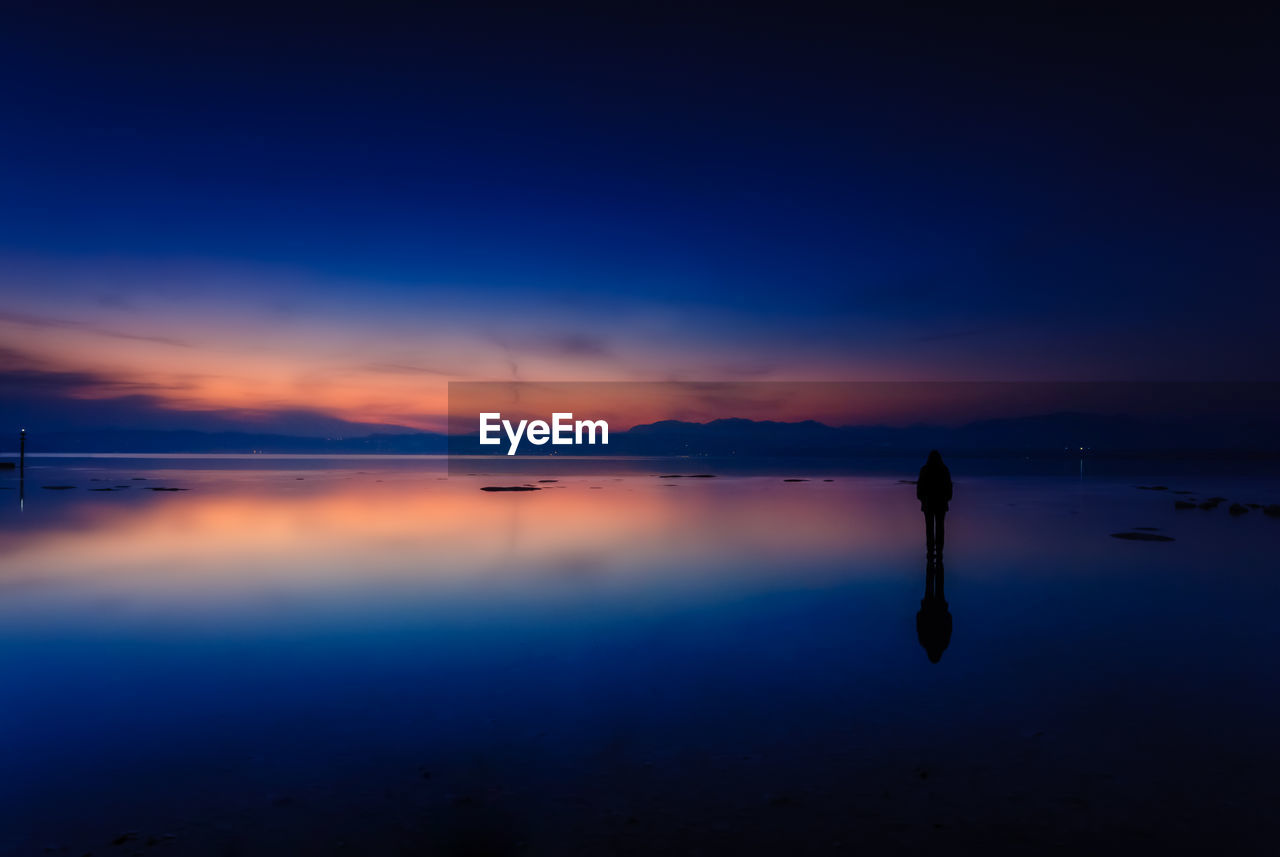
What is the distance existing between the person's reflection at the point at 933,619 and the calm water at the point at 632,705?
256 mm

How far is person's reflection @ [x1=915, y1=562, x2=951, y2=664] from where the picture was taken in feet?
41.3

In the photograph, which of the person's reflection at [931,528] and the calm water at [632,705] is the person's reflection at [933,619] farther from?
the calm water at [632,705]

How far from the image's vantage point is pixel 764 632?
13.8m

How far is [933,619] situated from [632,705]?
26.3 feet

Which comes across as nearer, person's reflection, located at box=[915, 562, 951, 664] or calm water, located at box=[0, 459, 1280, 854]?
calm water, located at box=[0, 459, 1280, 854]

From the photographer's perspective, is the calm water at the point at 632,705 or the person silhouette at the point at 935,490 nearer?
the calm water at the point at 632,705

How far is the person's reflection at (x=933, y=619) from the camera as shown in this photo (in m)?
12.6

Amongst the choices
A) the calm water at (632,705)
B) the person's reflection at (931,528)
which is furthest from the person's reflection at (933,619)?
the calm water at (632,705)

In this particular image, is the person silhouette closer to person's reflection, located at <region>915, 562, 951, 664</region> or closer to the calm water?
person's reflection, located at <region>915, 562, 951, 664</region>

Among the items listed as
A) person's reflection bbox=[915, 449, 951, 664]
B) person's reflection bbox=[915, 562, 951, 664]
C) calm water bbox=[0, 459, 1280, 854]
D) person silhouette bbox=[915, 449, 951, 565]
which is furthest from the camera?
person silhouette bbox=[915, 449, 951, 565]

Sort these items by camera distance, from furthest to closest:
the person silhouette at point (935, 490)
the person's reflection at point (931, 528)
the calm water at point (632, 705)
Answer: the person silhouette at point (935, 490) < the person's reflection at point (931, 528) < the calm water at point (632, 705)

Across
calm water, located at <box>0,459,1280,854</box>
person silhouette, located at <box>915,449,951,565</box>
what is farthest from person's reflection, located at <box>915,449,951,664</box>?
calm water, located at <box>0,459,1280,854</box>

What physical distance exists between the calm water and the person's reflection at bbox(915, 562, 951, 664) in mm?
Result: 256

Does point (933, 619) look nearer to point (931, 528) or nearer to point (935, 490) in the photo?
point (935, 490)
